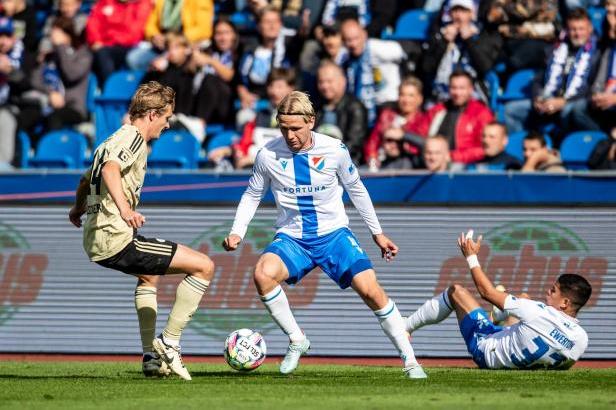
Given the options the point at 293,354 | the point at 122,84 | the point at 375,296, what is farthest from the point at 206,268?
the point at 122,84

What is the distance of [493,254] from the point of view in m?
11.7

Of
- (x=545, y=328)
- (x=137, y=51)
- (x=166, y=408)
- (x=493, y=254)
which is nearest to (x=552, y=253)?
(x=493, y=254)

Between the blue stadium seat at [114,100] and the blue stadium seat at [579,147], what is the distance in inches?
234

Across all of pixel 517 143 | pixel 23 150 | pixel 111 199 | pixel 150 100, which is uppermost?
pixel 150 100

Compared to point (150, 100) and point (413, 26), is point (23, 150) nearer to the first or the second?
point (413, 26)

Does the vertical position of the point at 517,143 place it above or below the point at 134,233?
below

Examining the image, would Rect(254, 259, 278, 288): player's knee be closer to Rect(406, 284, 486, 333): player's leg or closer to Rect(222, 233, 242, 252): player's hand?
Rect(222, 233, 242, 252): player's hand

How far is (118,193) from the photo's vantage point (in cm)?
832

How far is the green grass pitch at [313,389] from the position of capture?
7.17 m

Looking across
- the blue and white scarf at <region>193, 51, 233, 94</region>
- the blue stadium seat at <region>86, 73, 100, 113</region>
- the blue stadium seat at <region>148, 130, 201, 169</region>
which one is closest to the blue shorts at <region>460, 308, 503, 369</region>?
the blue stadium seat at <region>148, 130, 201, 169</region>

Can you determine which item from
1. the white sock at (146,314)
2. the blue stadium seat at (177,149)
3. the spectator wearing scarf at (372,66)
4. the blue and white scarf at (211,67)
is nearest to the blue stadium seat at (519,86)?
the spectator wearing scarf at (372,66)

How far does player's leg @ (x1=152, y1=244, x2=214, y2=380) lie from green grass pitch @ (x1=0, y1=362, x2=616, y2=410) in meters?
0.18

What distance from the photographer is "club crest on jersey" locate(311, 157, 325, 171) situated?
902 cm

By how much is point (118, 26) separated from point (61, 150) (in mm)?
2559
